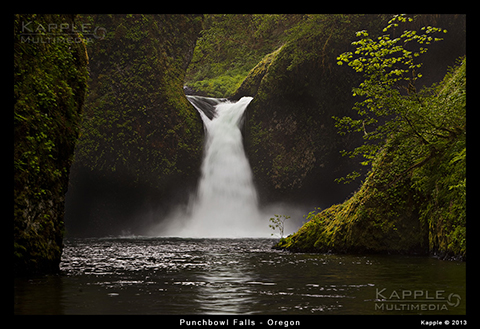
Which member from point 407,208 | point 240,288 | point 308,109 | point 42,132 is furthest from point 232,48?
point 240,288

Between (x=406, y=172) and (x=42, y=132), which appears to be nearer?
(x=42, y=132)

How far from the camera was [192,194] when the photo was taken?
30.7 m

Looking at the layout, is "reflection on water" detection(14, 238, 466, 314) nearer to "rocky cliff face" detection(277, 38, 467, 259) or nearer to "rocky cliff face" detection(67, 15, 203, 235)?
"rocky cliff face" detection(277, 38, 467, 259)

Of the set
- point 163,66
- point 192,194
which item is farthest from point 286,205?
point 163,66

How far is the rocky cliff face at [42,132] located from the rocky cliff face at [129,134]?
20250 mm

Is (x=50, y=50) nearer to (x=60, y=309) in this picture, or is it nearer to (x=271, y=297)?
(x=60, y=309)

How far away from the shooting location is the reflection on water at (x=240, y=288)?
5129 mm

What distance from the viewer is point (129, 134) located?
3031cm

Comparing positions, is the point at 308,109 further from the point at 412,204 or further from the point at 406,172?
the point at 406,172

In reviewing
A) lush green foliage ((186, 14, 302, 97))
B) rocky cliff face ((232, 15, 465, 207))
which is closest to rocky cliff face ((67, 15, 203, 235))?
rocky cliff face ((232, 15, 465, 207))

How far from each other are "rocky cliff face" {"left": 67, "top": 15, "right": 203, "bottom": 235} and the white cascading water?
102 cm

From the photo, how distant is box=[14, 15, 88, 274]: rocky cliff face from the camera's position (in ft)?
25.9

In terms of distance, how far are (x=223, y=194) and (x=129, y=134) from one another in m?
7.46

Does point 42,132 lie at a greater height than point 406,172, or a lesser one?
greater
